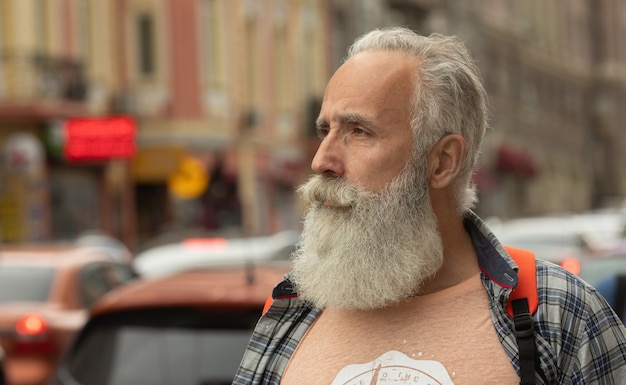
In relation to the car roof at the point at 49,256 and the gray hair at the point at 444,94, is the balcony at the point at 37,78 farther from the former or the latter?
the gray hair at the point at 444,94

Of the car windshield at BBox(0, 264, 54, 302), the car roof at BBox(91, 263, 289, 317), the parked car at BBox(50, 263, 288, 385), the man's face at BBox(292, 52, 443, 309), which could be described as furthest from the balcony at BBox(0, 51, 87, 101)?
the man's face at BBox(292, 52, 443, 309)

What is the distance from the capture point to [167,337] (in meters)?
5.46

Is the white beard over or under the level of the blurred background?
over

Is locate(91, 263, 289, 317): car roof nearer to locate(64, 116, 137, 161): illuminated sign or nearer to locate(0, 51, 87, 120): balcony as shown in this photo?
locate(0, 51, 87, 120): balcony

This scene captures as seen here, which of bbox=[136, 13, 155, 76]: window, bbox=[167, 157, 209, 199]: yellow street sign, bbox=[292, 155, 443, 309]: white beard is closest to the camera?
bbox=[292, 155, 443, 309]: white beard

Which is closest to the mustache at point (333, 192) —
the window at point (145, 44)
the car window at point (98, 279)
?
the car window at point (98, 279)

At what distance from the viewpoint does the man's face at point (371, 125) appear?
8.51ft

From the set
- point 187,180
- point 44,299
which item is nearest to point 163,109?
point 187,180

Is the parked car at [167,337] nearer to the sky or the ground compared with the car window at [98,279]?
nearer to the sky

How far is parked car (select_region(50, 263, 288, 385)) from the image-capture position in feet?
17.5

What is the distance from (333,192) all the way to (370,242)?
129 mm

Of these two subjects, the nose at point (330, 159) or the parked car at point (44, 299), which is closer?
the nose at point (330, 159)

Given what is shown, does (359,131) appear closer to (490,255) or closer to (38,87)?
(490,255)

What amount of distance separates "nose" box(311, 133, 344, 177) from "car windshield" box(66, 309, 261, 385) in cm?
277
